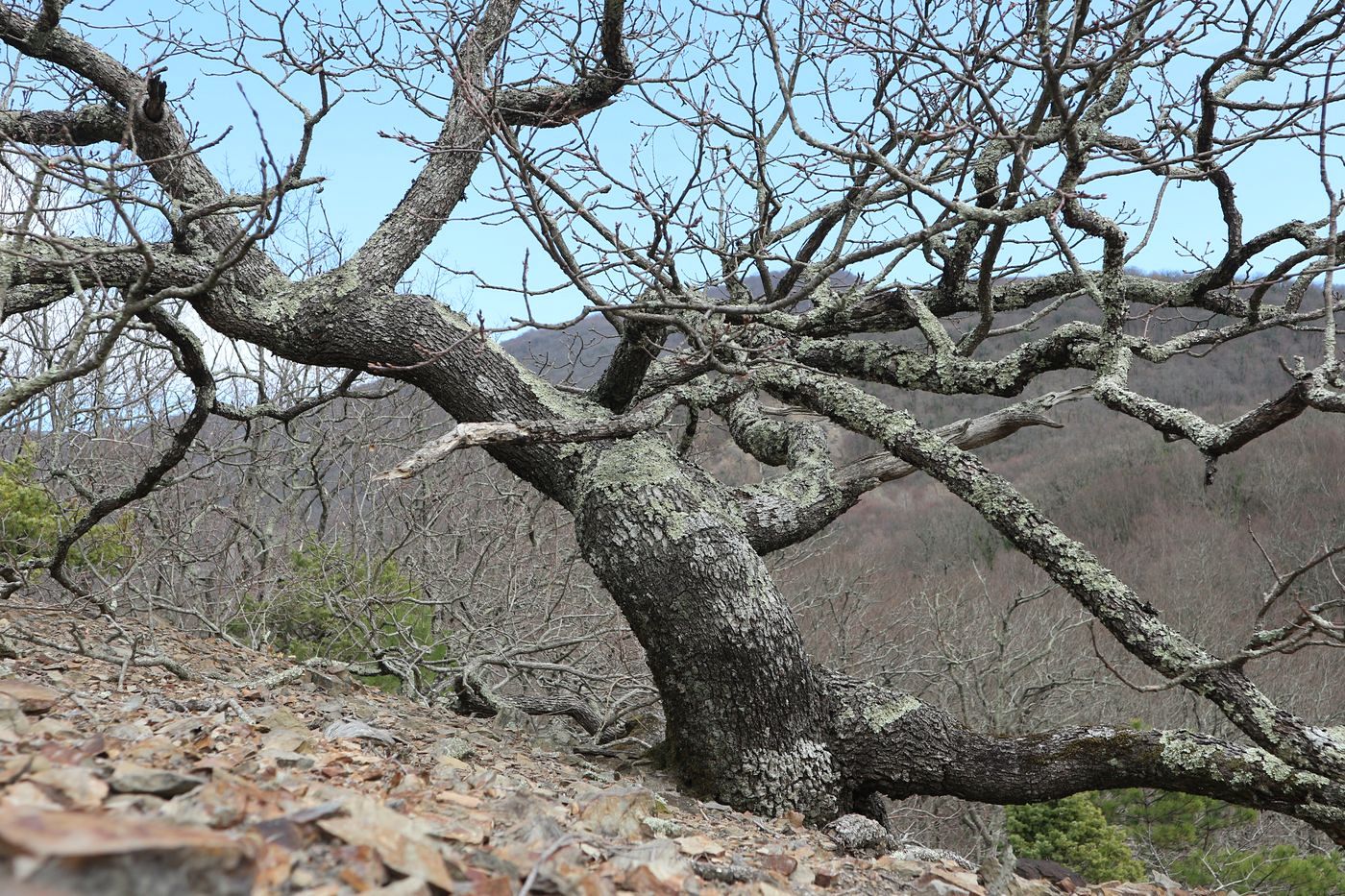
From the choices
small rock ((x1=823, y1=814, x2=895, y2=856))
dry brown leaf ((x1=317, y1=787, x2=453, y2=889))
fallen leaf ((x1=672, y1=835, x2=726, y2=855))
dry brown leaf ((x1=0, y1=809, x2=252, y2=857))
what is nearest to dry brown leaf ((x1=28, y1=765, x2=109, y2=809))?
dry brown leaf ((x1=0, y1=809, x2=252, y2=857))

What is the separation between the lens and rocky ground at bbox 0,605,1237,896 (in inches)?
49.9

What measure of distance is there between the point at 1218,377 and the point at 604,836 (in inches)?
1514

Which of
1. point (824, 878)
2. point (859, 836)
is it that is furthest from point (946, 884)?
point (859, 836)

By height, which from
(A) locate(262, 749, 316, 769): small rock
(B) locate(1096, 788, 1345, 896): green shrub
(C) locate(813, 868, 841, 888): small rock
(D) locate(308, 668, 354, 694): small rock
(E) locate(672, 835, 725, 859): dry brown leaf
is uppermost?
(A) locate(262, 749, 316, 769): small rock

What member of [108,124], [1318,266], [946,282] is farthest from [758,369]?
[108,124]

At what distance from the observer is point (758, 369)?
4.77 meters

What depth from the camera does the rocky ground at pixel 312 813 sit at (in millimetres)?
1267

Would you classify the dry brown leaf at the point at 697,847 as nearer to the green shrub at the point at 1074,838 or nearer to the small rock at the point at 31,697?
the small rock at the point at 31,697

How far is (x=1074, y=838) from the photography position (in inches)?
328

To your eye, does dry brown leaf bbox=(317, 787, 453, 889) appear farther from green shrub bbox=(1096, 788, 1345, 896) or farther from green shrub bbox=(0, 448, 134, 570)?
green shrub bbox=(1096, 788, 1345, 896)

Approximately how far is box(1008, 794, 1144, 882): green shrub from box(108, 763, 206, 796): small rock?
305 inches

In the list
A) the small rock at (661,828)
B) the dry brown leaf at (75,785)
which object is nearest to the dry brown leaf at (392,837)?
the dry brown leaf at (75,785)

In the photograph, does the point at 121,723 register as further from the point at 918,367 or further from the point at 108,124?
the point at 108,124

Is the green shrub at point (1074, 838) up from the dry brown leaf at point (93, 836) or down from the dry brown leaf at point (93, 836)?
down
